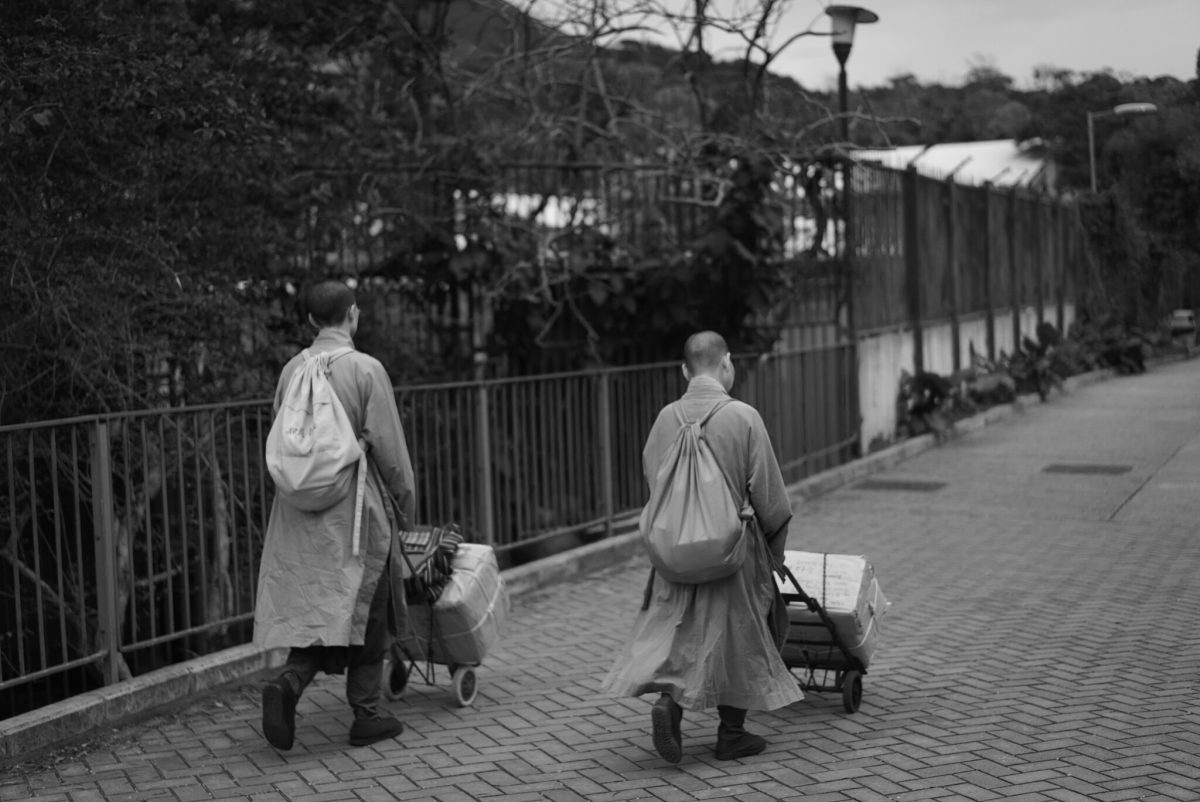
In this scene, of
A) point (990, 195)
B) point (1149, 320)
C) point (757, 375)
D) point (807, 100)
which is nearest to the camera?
point (757, 375)

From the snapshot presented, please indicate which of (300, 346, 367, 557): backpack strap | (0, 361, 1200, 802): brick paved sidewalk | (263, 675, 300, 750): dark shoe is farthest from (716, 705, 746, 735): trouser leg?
(263, 675, 300, 750): dark shoe

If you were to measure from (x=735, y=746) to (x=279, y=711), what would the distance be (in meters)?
1.72

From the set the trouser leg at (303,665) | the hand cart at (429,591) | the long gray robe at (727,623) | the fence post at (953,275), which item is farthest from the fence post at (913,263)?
the trouser leg at (303,665)

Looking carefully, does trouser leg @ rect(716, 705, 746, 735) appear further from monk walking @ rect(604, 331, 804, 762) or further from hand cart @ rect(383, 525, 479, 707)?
hand cart @ rect(383, 525, 479, 707)

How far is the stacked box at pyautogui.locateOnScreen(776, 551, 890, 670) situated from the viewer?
6344 mm

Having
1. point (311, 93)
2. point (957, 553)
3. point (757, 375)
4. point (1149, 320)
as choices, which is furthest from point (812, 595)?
point (1149, 320)

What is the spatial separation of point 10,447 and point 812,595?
331cm

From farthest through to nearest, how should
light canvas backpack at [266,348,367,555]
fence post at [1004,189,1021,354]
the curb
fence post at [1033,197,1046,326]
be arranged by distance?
fence post at [1033,197,1046,326]
fence post at [1004,189,1021,354]
the curb
light canvas backpack at [266,348,367,555]

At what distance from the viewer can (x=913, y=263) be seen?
19.3 meters

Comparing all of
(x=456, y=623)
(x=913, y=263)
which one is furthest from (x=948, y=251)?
(x=456, y=623)

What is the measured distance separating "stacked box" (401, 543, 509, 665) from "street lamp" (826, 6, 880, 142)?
31.6ft

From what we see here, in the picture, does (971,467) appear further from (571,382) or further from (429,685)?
(429,685)

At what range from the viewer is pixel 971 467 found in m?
15.2

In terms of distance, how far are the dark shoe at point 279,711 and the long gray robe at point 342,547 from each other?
0.56 ft
